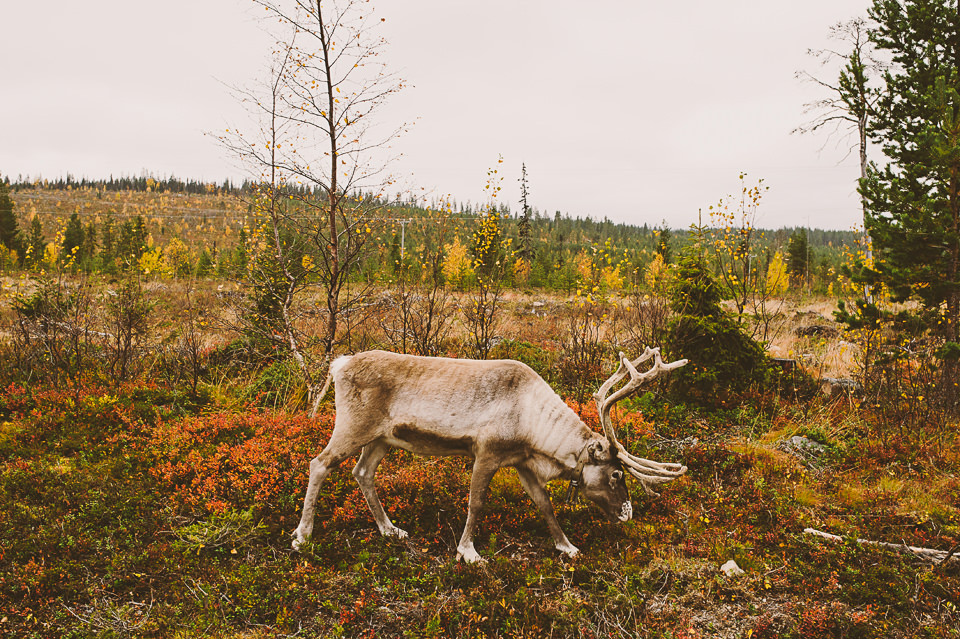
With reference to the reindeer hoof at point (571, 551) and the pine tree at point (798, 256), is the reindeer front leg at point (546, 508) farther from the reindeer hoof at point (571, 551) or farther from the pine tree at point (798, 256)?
the pine tree at point (798, 256)

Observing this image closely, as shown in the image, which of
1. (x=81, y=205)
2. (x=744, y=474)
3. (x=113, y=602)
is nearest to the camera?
(x=113, y=602)

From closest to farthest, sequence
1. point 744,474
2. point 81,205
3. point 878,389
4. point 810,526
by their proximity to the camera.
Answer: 1. point 810,526
2. point 744,474
3. point 878,389
4. point 81,205

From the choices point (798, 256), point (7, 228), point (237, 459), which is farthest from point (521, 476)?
point (7, 228)

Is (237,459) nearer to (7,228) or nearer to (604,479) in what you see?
(604,479)

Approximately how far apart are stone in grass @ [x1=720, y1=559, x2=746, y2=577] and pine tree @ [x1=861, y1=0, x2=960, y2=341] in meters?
7.04

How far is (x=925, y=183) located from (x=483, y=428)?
31.2 ft

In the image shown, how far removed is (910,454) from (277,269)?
1111 cm

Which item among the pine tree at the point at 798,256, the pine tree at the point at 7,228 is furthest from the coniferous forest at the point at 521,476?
the pine tree at the point at 7,228

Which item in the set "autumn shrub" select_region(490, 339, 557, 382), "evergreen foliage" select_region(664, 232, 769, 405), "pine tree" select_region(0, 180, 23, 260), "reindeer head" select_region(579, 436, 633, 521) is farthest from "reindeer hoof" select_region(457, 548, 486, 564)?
"pine tree" select_region(0, 180, 23, 260)

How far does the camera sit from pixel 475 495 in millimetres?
4355

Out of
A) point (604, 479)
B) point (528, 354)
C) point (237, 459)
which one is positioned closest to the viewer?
point (604, 479)

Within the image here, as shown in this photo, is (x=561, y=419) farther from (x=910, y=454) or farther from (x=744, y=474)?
(x=910, y=454)

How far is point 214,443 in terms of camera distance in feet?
21.4

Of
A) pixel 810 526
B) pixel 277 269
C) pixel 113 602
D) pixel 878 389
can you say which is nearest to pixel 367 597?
pixel 113 602
